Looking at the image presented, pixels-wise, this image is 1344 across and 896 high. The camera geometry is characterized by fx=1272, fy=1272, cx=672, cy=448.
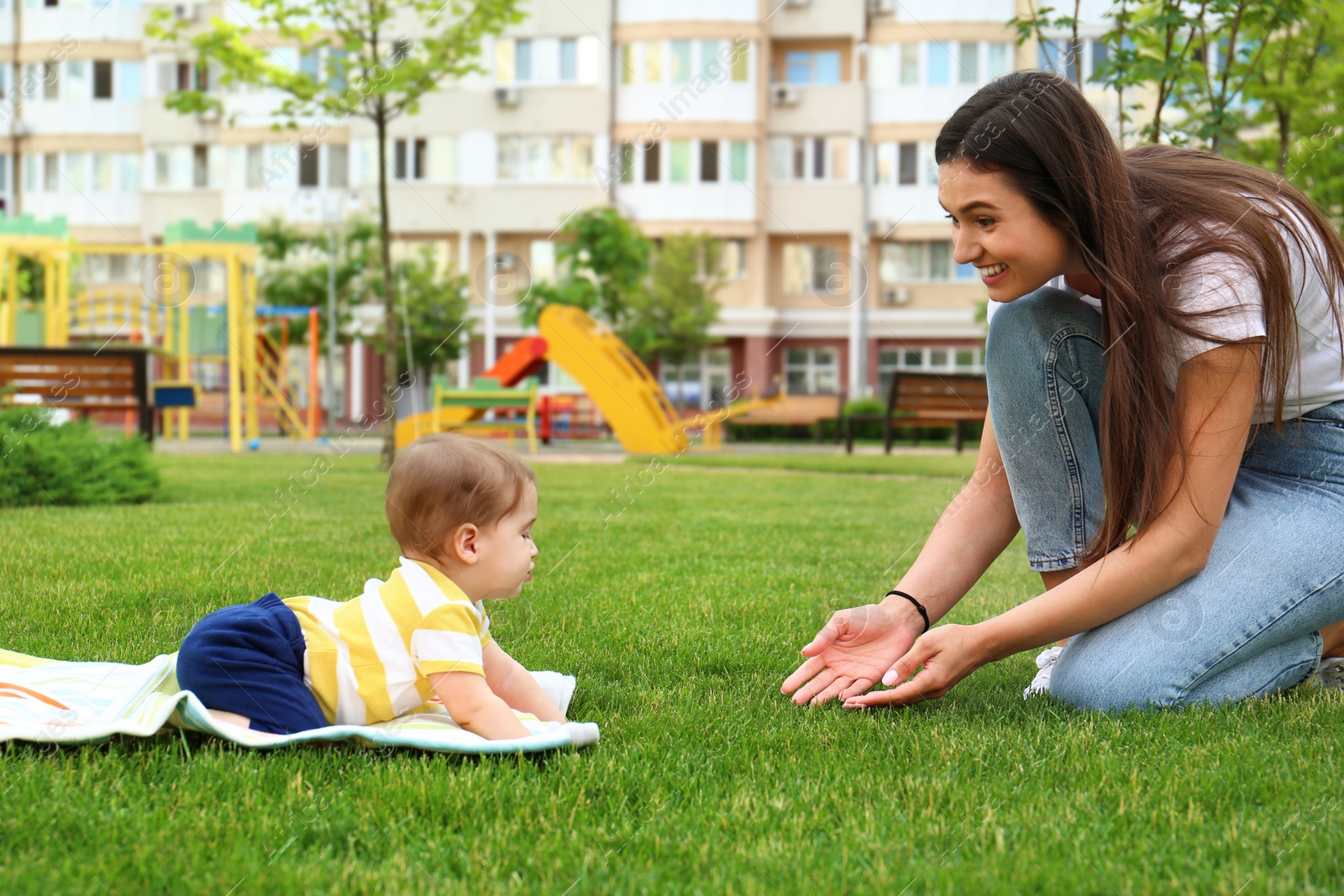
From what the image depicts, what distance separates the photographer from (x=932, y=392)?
1498 cm

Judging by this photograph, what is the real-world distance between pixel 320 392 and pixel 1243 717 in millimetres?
35990

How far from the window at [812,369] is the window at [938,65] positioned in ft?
24.1

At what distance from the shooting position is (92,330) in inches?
1093

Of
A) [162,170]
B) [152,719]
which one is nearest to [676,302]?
[162,170]

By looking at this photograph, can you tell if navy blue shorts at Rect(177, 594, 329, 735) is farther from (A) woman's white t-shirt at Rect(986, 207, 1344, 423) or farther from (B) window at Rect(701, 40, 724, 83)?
(B) window at Rect(701, 40, 724, 83)

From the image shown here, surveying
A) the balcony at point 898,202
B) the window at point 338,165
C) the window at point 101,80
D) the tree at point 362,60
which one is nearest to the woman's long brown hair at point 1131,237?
the tree at point 362,60

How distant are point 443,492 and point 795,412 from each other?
80.4 ft

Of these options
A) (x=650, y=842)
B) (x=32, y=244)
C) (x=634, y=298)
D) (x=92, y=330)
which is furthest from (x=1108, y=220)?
(x=92, y=330)

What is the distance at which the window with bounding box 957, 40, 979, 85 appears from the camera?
105ft

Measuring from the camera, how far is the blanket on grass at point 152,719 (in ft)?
7.36

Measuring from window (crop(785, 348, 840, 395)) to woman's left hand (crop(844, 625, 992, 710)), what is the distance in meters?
31.5

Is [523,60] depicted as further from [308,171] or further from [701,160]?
[308,171]

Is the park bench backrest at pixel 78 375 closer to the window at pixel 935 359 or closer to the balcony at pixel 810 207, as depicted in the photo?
the balcony at pixel 810 207

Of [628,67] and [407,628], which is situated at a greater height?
[628,67]
